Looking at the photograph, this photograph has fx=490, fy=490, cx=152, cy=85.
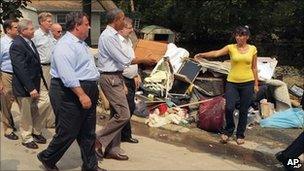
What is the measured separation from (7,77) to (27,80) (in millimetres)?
790

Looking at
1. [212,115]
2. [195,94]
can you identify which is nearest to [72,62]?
[212,115]


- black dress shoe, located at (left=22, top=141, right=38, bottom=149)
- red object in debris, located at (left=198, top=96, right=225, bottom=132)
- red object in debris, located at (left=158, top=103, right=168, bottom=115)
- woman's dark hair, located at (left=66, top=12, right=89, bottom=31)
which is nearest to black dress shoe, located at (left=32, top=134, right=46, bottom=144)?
black dress shoe, located at (left=22, top=141, right=38, bottom=149)

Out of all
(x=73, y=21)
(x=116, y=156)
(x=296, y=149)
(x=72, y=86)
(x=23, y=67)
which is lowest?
(x=116, y=156)

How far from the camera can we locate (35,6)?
79.2 ft

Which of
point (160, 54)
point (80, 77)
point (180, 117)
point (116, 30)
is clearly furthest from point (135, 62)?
point (160, 54)

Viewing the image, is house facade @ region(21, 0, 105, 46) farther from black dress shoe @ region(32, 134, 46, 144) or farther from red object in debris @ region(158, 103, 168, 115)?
black dress shoe @ region(32, 134, 46, 144)

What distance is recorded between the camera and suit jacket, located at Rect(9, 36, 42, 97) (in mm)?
6125

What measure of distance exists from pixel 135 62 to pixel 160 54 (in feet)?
12.2

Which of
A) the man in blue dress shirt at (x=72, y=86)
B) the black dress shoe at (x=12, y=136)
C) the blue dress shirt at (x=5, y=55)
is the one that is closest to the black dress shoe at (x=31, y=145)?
the black dress shoe at (x=12, y=136)

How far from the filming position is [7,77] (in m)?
6.79

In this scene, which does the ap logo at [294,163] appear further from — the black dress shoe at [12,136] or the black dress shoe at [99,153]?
the black dress shoe at [12,136]

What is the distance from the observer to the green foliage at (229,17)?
1708 centimetres

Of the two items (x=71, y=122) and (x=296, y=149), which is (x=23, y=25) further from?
(x=296, y=149)

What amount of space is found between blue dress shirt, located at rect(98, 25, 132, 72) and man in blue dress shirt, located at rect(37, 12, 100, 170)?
Result: 0.66 metres
